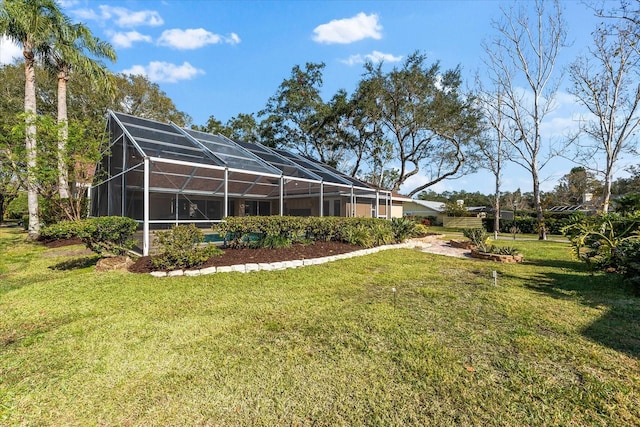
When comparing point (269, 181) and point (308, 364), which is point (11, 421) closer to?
point (308, 364)

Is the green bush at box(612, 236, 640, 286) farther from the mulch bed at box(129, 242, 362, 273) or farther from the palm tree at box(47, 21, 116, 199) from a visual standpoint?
the palm tree at box(47, 21, 116, 199)

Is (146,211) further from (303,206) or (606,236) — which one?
(606,236)

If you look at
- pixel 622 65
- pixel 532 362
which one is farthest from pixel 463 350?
pixel 622 65

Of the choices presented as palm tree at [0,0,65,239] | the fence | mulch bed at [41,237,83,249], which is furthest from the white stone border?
the fence

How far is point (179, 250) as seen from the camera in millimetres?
5996

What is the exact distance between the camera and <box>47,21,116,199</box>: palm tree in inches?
441

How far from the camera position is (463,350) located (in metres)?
2.86

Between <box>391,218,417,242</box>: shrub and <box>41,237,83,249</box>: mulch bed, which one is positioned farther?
<box>391,218,417,242</box>: shrub

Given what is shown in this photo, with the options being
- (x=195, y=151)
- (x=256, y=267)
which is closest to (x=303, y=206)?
(x=195, y=151)

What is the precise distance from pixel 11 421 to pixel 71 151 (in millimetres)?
8769

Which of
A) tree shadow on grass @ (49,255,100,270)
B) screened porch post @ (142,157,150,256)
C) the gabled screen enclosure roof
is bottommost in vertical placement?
tree shadow on grass @ (49,255,100,270)

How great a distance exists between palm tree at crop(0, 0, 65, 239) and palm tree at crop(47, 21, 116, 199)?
31 cm

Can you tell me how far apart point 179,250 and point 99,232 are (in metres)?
1.97

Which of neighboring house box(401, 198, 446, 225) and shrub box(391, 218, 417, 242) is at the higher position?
neighboring house box(401, 198, 446, 225)
